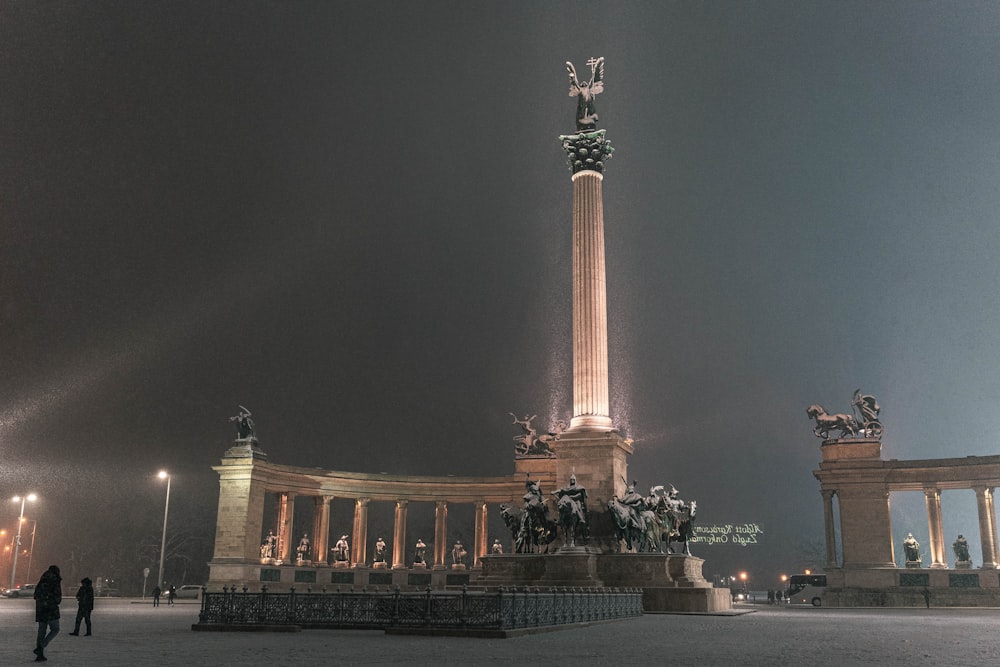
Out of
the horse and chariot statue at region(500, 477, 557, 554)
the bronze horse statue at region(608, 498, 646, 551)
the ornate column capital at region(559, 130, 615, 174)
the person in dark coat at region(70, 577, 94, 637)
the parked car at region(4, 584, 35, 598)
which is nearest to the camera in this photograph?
the person in dark coat at region(70, 577, 94, 637)

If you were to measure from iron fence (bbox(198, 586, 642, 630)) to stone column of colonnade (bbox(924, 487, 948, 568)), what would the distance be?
2010 inches

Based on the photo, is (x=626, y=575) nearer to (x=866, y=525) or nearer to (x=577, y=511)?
(x=577, y=511)

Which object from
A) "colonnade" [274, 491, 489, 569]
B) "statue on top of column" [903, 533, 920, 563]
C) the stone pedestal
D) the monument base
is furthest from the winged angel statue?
"statue on top of column" [903, 533, 920, 563]

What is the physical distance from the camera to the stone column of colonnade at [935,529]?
65.1m

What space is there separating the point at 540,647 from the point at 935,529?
198 ft

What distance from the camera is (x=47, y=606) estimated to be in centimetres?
1641

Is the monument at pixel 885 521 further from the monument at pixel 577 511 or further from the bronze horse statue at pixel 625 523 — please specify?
the bronze horse statue at pixel 625 523

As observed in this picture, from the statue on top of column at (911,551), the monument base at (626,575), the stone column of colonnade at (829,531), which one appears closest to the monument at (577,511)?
the monument base at (626,575)

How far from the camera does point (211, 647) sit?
58.7 ft

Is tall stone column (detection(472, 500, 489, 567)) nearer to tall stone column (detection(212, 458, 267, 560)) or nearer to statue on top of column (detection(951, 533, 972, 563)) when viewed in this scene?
tall stone column (detection(212, 458, 267, 560))

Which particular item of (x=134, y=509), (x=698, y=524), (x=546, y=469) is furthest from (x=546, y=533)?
(x=698, y=524)

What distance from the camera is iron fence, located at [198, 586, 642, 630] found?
2198cm

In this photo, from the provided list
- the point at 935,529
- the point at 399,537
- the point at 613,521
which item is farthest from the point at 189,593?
the point at 935,529

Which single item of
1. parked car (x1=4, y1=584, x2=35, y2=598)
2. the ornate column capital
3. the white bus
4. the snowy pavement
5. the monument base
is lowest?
parked car (x1=4, y1=584, x2=35, y2=598)
